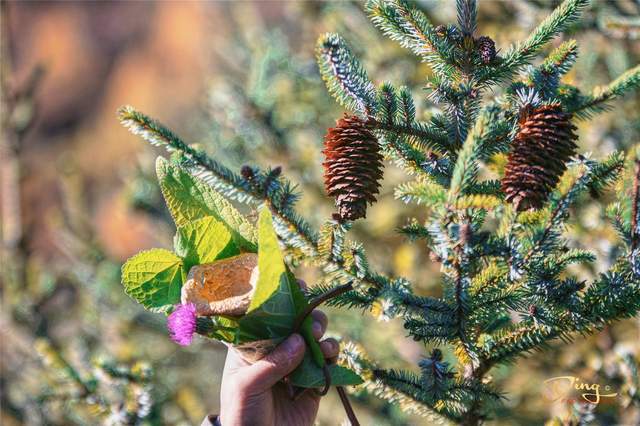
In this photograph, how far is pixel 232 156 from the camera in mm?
3775

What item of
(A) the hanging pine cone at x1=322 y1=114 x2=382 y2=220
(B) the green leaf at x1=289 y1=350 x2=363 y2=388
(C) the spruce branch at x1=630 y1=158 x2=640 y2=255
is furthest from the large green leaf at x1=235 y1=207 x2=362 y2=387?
(C) the spruce branch at x1=630 y1=158 x2=640 y2=255

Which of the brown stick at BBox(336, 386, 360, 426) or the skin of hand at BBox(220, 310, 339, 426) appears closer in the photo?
the skin of hand at BBox(220, 310, 339, 426)

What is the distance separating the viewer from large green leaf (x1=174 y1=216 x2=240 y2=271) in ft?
4.80

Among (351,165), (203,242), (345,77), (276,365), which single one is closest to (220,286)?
(203,242)

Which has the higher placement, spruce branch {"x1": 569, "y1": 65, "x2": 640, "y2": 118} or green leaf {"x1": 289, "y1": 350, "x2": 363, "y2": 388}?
spruce branch {"x1": 569, "y1": 65, "x2": 640, "y2": 118}

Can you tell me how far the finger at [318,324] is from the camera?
1480mm

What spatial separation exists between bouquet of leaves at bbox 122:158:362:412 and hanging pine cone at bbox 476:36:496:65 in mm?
620

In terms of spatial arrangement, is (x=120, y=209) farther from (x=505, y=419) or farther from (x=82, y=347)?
(x=505, y=419)

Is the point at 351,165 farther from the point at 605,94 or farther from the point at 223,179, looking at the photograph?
the point at 605,94

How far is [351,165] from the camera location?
1.50 m

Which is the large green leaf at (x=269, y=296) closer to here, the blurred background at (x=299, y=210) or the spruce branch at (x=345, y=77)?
the spruce branch at (x=345, y=77)

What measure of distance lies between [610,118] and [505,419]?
5.41 ft

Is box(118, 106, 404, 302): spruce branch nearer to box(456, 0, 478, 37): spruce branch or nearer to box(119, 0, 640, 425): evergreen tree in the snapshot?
box(119, 0, 640, 425): evergreen tree
